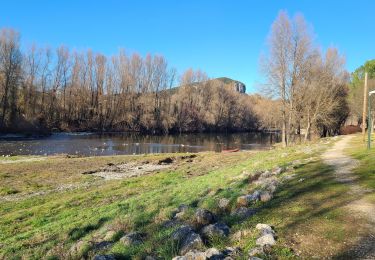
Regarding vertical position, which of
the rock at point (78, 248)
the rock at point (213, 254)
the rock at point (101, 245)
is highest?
the rock at point (213, 254)

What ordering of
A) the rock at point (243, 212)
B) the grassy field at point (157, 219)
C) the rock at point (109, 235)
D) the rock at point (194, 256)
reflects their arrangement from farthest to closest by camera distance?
the rock at point (109, 235) → the rock at point (243, 212) → the grassy field at point (157, 219) → the rock at point (194, 256)

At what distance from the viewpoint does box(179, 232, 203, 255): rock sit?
614cm

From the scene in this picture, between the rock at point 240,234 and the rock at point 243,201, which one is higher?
the rock at point 243,201

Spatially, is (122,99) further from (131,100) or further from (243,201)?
(243,201)

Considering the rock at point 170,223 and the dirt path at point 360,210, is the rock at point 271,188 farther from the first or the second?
the rock at point 170,223

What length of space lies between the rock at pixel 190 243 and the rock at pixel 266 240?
3.41 feet

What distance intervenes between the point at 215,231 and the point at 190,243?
729mm

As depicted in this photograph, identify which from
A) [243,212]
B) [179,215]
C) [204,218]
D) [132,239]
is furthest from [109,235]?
[243,212]

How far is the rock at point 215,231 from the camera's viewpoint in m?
6.66

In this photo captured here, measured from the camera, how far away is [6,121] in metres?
69.3

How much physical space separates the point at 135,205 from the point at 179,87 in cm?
10317

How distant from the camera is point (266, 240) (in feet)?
19.6

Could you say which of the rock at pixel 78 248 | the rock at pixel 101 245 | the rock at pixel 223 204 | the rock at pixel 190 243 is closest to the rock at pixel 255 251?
the rock at pixel 190 243

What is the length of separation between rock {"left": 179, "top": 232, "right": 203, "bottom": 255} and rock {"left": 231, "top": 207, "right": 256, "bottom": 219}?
1668 millimetres
